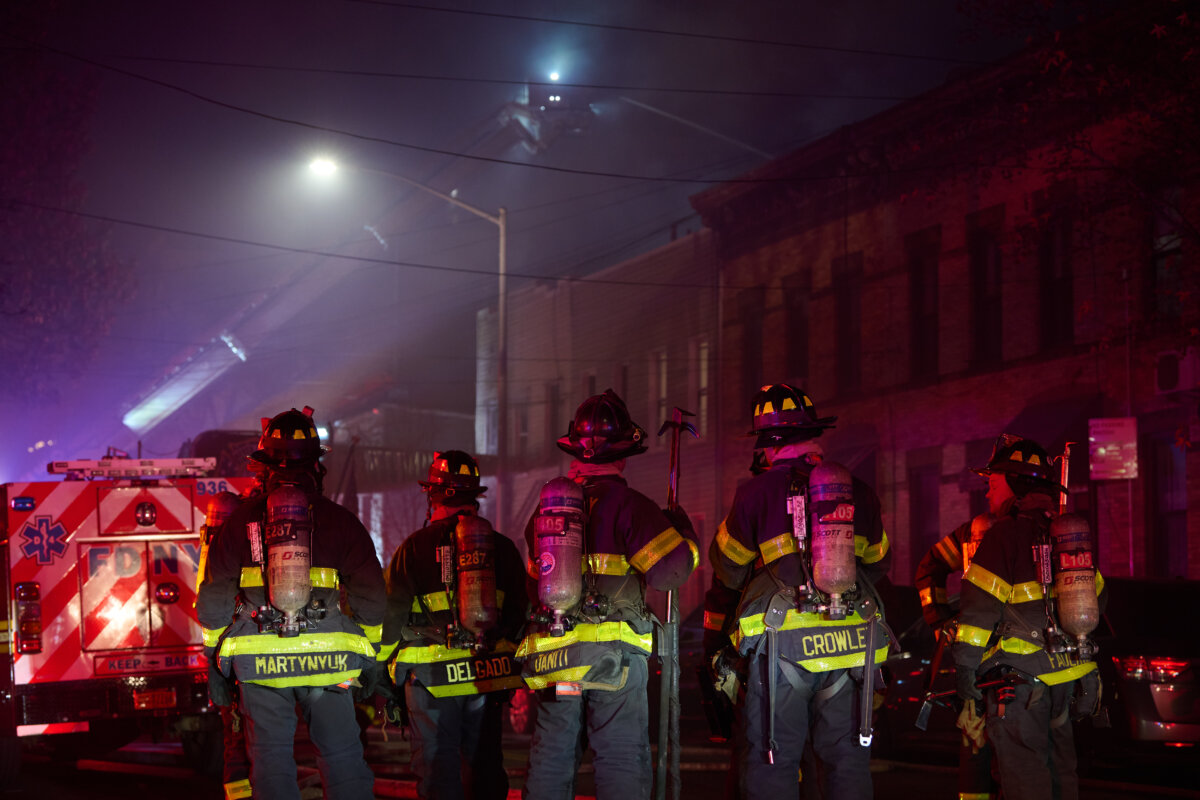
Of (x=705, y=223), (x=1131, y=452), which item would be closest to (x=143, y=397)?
(x=705, y=223)

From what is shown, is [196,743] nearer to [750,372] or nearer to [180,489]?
[180,489]

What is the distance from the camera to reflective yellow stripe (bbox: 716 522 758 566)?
241 inches

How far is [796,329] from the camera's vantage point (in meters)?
25.2

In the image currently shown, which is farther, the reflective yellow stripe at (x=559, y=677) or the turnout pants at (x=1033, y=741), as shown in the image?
the turnout pants at (x=1033, y=741)

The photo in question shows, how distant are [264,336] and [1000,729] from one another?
48972mm

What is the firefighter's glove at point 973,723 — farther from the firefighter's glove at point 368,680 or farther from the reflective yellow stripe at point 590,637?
the firefighter's glove at point 368,680

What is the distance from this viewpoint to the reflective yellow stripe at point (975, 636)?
630 cm

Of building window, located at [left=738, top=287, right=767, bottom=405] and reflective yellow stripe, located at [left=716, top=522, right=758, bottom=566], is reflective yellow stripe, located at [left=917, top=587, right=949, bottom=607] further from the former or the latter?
building window, located at [left=738, top=287, right=767, bottom=405]

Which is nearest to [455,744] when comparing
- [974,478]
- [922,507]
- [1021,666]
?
[1021,666]

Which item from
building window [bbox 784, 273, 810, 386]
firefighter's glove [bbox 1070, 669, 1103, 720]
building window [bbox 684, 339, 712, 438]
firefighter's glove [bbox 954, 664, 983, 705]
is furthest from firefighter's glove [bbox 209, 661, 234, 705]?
building window [bbox 684, 339, 712, 438]

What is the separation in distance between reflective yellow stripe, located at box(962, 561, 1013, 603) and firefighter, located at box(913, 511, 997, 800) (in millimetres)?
335

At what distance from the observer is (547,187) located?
46.8 meters

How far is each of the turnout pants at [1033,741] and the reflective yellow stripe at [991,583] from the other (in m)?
0.45

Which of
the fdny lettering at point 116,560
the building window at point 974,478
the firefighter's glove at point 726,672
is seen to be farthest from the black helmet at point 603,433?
the building window at point 974,478
